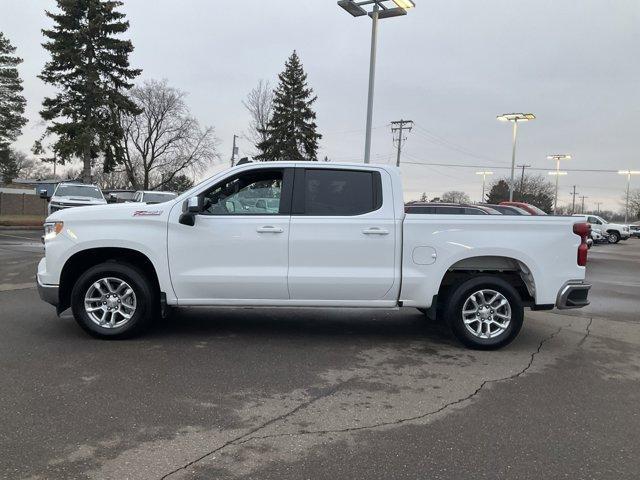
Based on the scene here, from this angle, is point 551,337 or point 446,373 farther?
point 551,337

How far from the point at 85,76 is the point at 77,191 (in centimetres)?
1870

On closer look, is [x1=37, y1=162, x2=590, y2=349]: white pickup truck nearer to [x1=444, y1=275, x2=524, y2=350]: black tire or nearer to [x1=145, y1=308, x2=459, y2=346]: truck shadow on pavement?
[x1=444, y1=275, x2=524, y2=350]: black tire

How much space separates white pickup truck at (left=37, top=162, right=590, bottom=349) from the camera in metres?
5.69

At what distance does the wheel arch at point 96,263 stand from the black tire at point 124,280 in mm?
138

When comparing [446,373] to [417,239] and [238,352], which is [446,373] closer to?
[417,239]

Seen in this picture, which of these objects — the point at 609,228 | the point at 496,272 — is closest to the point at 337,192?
the point at 496,272

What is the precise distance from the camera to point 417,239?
5.72m

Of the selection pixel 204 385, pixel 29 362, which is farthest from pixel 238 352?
pixel 29 362

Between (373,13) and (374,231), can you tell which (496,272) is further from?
(373,13)

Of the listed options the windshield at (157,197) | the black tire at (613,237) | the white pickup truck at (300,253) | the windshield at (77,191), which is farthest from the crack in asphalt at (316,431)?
the black tire at (613,237)

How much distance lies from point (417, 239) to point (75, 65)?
36.1m

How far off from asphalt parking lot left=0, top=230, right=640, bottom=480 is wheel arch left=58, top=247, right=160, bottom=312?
51 centimetres

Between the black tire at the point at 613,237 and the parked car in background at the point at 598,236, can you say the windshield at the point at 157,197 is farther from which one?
the black tire at the point at 613,237

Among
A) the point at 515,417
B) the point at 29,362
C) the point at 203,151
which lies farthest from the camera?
the point at 203,151
